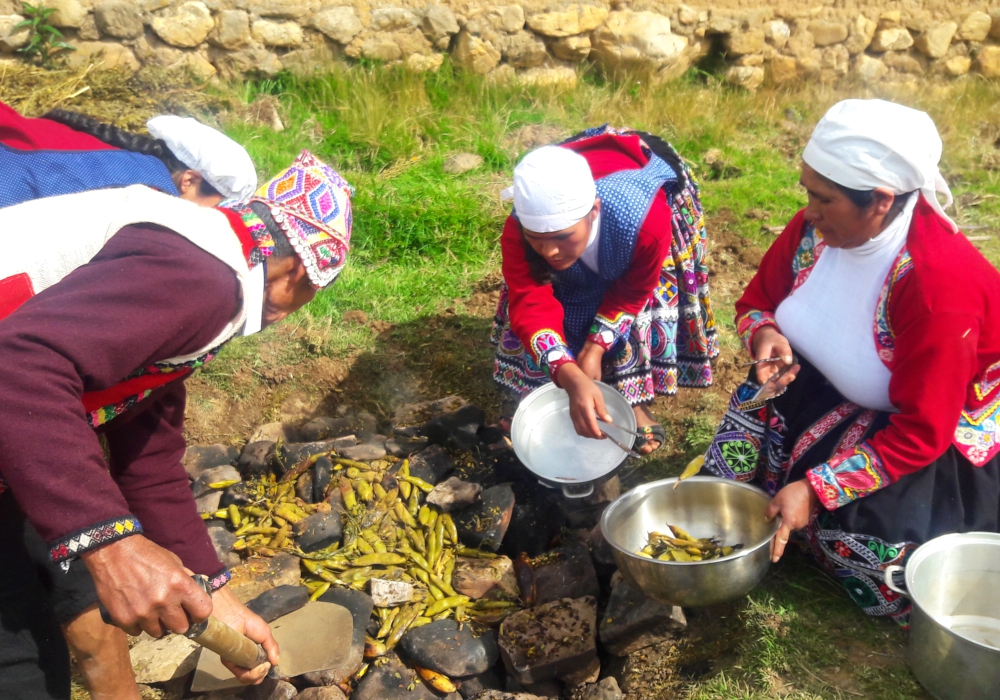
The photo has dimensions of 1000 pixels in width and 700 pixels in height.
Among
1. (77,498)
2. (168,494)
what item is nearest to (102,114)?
(168,494)

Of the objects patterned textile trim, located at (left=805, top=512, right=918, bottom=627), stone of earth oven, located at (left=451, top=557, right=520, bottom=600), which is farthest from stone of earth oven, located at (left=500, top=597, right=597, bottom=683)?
patterned textile trim, located at (left=805, top=512, right=918, bottom=627)

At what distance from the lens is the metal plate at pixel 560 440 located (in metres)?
3.56

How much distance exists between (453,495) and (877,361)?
1.79m

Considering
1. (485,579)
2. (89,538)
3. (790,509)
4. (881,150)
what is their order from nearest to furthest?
(89,538), (881,150), (790,509), (485,579)

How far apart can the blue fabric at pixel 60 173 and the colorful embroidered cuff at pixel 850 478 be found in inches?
90.6

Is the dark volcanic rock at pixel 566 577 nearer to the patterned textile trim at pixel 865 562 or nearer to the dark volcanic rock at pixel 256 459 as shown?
the patterned textile trim at pixel 865 562

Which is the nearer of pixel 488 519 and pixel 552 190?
pixel 552 190

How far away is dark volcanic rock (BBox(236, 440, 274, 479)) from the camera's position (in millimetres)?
3891

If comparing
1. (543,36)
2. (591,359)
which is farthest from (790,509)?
(543,36)

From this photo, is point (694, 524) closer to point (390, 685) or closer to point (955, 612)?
point (955, 612)

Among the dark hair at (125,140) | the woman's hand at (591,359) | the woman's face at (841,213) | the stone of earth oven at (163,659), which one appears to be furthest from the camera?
the woman's hand at (591,359)

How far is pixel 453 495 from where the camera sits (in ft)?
11.9

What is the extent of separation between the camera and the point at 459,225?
557 cm

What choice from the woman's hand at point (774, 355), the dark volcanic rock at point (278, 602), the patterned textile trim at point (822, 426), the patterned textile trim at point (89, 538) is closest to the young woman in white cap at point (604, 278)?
the woman's hand at point (774, 355)
